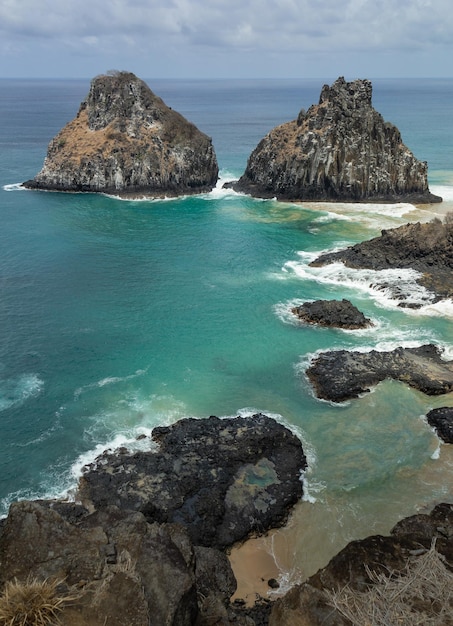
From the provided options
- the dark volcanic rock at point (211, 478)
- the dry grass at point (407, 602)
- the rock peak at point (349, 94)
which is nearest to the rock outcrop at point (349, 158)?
the rock peak at point (349, 94)

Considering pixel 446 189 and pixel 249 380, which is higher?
pixel 446 189

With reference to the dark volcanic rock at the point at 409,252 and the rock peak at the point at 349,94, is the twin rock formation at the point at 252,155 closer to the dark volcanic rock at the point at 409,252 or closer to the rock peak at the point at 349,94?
the rock peak at the point at 349,94

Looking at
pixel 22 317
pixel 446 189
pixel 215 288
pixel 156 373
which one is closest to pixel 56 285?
pixel 22 317

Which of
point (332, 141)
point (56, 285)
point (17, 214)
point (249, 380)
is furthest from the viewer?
point (332, 141)

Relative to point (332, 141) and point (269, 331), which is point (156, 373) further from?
point (332, 141)

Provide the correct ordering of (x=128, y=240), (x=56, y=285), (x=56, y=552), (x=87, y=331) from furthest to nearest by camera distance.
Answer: (x=128, y=240) < (x=56, y=285) < (x=87, y=331) < (x=56, y=552)

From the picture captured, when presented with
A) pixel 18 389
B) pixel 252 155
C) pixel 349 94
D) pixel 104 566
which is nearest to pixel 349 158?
pixel 349 94
